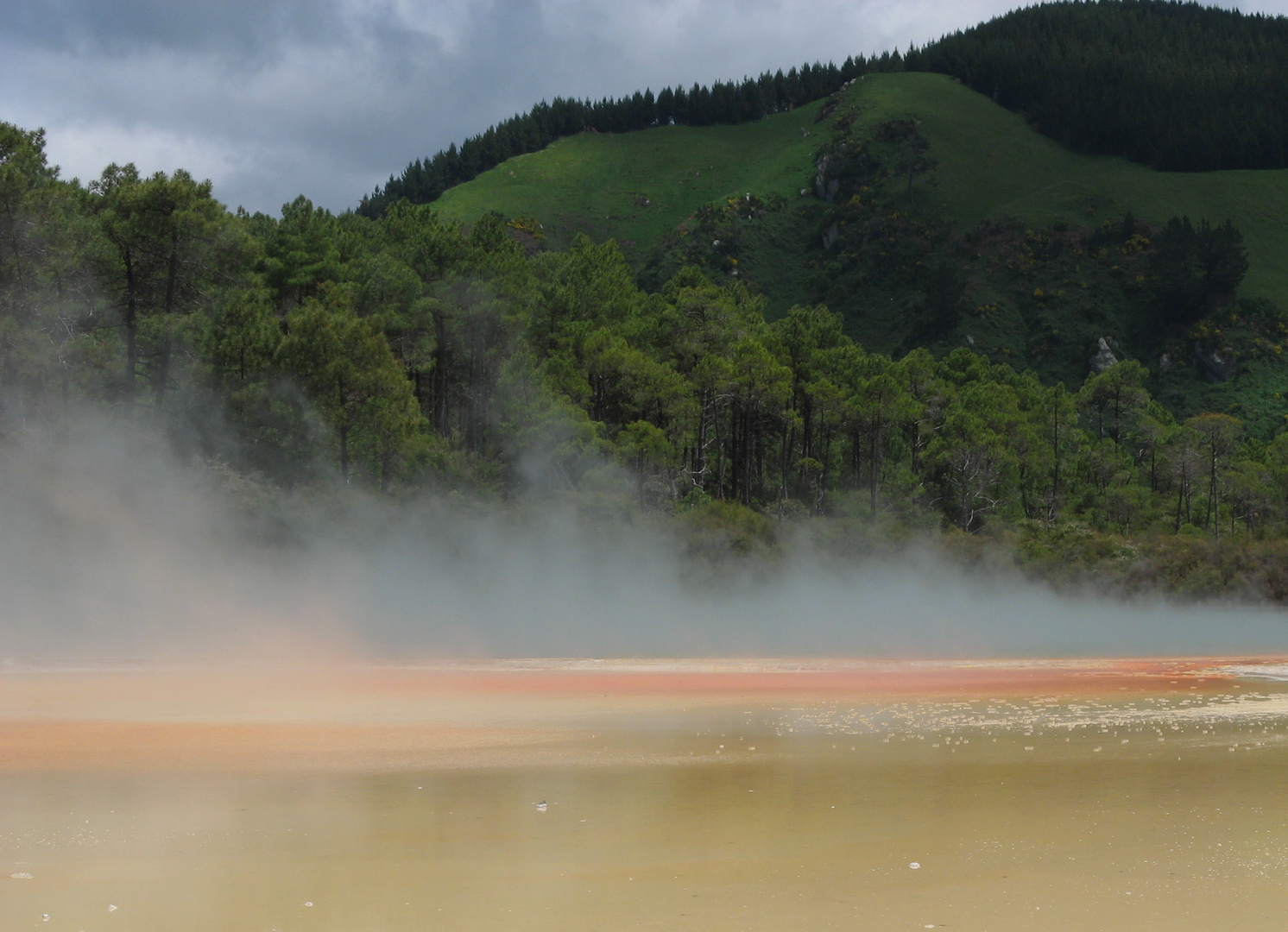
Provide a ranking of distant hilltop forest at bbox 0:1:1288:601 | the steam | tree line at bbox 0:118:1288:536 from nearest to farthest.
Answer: the steam < tree line at bbox 0:118:1288:536 < distant hilltop forest at bbox 0:1:1288:601

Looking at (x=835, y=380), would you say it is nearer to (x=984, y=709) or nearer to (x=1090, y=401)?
(x=1090, y=401)

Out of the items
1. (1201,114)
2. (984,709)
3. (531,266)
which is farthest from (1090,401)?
(1201,114)

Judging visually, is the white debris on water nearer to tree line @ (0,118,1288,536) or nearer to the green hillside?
tree line @ (0,118,1288,536)

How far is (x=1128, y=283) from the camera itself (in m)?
122

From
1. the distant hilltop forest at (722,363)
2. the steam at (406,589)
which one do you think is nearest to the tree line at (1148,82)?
the distant hilltop forest at (722,363)

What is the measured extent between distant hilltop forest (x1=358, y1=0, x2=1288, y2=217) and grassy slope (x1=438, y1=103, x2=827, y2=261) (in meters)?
9.49

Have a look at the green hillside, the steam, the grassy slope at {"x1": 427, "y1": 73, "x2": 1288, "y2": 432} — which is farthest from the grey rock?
the steam

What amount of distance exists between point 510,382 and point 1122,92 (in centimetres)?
14640

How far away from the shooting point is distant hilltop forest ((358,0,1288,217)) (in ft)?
506

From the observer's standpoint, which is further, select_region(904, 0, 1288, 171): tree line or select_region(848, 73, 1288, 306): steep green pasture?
select_region(904, 0, 1288, 171): tree line

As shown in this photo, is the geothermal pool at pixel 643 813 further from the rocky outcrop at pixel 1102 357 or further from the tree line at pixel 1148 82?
the tree line at pixel 1148 82

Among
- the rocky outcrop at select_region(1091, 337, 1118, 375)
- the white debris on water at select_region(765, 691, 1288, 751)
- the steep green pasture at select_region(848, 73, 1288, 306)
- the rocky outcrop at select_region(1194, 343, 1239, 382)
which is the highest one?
the steep green pasture at select_region(848, 73, 1288, 306)

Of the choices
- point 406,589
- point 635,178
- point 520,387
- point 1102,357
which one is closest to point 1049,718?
point 406,589

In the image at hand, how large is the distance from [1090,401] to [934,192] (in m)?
66.6
